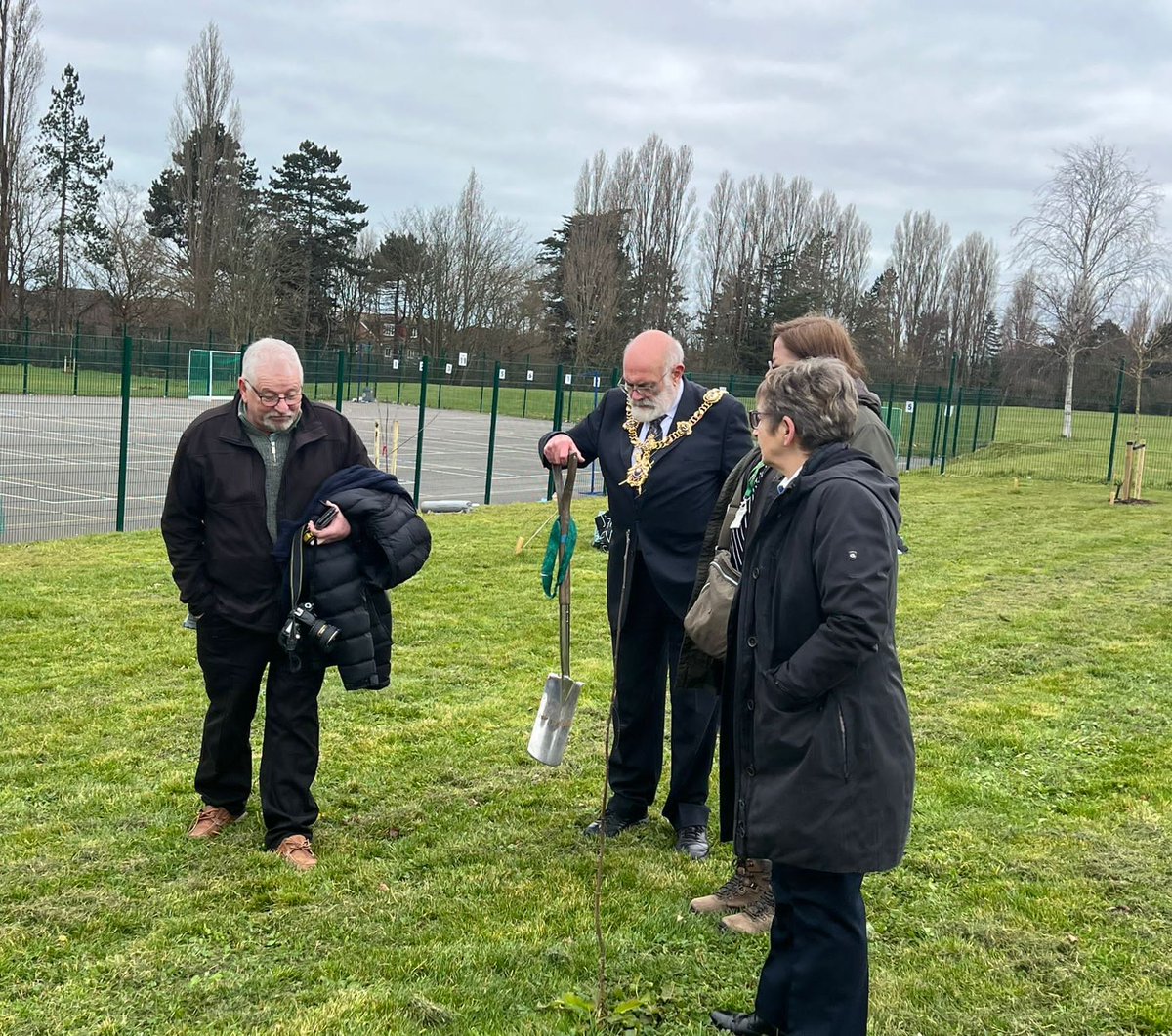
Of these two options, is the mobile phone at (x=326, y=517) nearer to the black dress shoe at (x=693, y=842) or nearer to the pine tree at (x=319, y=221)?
the black dress shoe at (x=693, y=842)

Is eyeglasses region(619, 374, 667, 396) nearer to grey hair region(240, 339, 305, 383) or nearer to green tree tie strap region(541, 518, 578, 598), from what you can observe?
green tree tie strap region(541, 518, 578, 598)

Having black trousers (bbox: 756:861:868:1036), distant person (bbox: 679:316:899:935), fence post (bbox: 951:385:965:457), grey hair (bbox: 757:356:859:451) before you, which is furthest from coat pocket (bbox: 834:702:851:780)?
fence post (bbox: 951:385:965:457)

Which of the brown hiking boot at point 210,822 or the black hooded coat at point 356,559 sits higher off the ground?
the black hooded coat at point 356,559

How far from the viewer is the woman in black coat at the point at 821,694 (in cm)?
254

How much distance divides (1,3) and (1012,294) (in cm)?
4326

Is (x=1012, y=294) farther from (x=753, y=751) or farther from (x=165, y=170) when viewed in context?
(x=753, y=751)

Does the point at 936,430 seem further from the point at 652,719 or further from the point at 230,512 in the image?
the point at 230,512

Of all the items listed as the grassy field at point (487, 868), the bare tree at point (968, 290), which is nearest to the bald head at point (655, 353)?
the grassy field at point (487, 868)

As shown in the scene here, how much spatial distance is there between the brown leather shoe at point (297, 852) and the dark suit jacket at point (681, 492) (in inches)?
65.6

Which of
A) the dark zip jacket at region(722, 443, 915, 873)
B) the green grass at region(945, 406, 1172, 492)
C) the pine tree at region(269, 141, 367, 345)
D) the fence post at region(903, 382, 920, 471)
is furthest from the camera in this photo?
the pine tree at region(269, 141, 367, 345)

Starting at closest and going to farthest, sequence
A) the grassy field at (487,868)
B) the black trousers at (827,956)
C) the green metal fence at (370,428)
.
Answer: the black trousers at (827,956) < the grassy field at (487,868) < the green metal fence at (370,428)

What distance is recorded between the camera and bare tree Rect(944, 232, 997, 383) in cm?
6650

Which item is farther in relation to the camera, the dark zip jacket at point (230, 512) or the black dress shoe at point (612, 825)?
the black dress shoe at point (612, 825)

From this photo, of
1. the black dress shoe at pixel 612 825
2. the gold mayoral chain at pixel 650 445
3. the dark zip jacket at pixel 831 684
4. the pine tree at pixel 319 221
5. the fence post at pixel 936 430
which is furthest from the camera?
the pine tree at pixel 319 221
